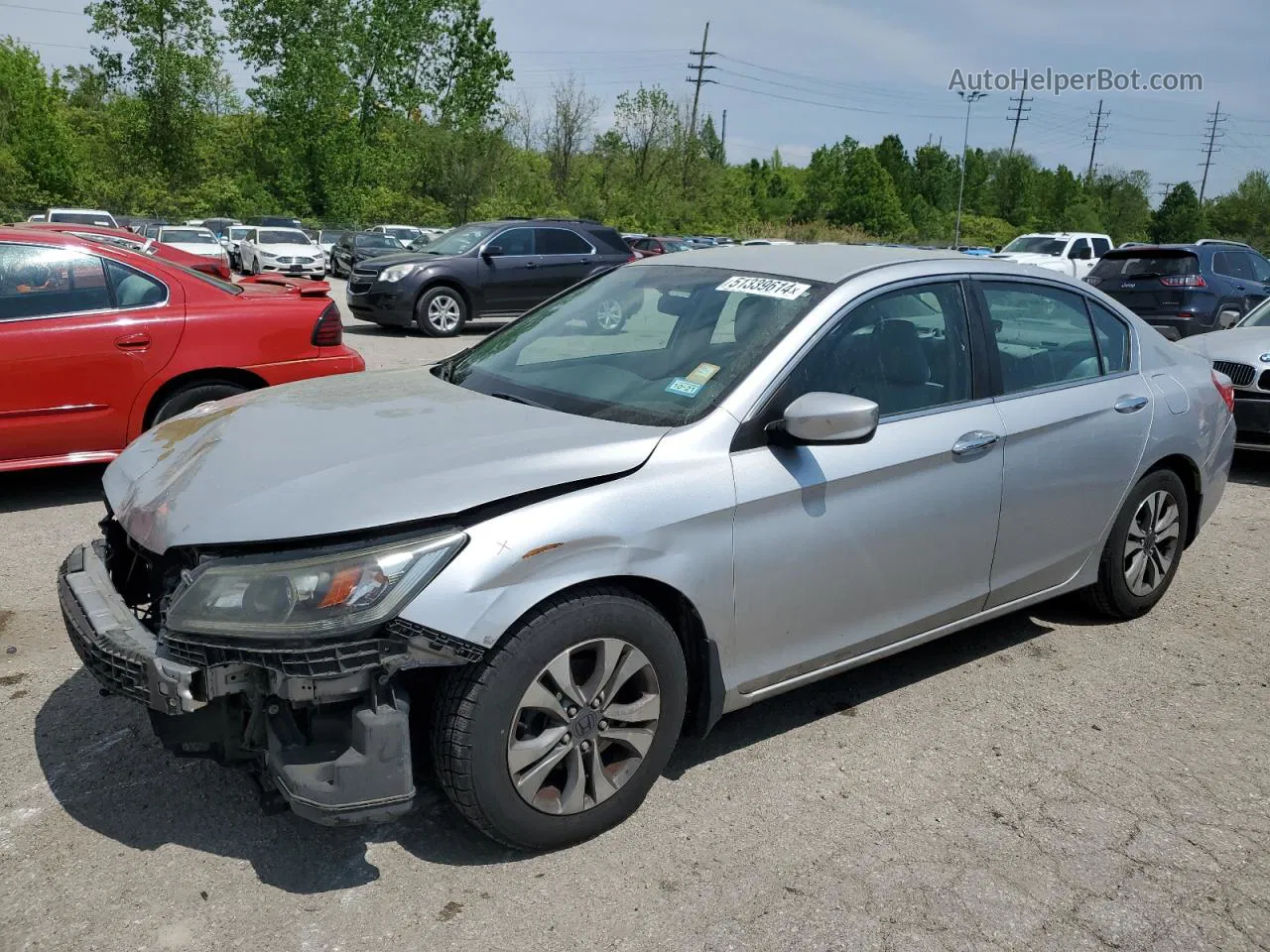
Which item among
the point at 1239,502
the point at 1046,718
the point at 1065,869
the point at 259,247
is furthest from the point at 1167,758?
the point at 259,247

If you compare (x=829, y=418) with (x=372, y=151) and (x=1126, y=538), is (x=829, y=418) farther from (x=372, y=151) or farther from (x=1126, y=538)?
(x=372, y=151)

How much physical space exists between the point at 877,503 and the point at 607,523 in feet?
3.45

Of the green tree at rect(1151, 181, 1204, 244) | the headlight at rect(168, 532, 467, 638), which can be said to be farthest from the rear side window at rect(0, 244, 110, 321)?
the green tree at rect(1151, 181, 1204, 244)

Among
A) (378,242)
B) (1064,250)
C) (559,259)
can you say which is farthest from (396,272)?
(378,242)

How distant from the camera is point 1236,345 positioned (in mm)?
8273

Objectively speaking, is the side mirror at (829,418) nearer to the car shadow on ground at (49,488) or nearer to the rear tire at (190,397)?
the rear tire at (190,397)

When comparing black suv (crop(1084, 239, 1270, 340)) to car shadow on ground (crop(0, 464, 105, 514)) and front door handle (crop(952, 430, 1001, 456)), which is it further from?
car shadow on ground (crop(0, 464, 105, 514))

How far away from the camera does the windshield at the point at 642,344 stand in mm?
3467

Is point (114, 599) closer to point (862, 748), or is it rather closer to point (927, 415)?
point (862, 748)

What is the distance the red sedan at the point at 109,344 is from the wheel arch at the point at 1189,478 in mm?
4822

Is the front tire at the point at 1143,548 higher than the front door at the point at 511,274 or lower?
lower

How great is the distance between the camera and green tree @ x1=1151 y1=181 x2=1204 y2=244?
66.1 meters

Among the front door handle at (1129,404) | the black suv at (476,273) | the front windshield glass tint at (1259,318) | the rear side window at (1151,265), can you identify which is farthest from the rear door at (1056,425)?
the rear side window at (1151,265)

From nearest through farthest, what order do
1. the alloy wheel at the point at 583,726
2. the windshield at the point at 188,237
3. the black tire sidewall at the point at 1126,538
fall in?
the alloy wheel at the point at 583,726, the black tire sidewall at the point at 1126,538, the windshield at the point at 188,237
